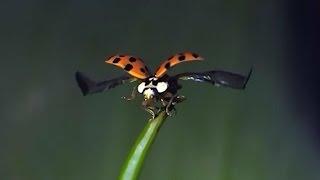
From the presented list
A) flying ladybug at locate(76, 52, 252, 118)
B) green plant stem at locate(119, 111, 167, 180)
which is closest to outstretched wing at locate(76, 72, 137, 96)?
flying ladybug at locate(76, 52, 252, 118)

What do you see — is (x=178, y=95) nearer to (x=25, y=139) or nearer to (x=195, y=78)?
(x=195, y=78)

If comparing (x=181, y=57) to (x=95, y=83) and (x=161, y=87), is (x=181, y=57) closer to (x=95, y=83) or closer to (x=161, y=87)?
(x=161, y=87)

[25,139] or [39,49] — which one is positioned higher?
[39,49]

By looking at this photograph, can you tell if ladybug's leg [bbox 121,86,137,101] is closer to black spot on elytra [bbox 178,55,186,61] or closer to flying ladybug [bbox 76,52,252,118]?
flying ladybug [bbox 76,52,252,118]

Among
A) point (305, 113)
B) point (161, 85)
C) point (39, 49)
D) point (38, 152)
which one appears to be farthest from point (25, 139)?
point (305, 113)

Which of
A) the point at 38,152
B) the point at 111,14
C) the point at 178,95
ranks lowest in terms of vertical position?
the point at 38,152

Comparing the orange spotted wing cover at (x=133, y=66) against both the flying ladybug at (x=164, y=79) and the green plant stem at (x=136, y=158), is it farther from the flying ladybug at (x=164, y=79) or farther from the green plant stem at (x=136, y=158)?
the green plant stem at (x=136, y=158)

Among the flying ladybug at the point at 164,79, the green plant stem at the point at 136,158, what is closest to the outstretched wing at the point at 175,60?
the flying ladybug at the point at 164,79
